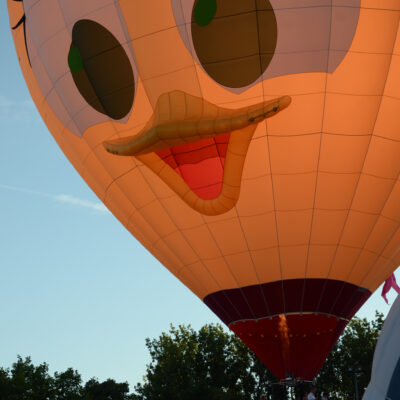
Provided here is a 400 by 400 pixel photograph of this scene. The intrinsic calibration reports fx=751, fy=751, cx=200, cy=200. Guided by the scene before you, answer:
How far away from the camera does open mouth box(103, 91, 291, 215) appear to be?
8.54 metres

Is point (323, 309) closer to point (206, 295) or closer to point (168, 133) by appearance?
point (206, 295)

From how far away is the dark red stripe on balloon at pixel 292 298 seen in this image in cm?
950

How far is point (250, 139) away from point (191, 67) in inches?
42.6

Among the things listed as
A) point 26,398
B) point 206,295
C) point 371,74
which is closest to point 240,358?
point 26,398

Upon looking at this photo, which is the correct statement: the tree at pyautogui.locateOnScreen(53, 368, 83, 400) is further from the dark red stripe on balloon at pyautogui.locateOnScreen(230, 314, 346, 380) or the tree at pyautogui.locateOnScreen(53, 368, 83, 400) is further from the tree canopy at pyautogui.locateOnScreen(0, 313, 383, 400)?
the dark red stripe on balloon at pyautogui.locateOnScreen(230, 314, 346, 380)

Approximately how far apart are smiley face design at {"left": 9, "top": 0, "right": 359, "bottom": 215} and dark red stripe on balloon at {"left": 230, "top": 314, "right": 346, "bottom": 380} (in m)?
1.69

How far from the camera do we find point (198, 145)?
901cm

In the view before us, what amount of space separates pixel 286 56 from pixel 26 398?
3190 cm

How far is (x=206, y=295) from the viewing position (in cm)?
1024

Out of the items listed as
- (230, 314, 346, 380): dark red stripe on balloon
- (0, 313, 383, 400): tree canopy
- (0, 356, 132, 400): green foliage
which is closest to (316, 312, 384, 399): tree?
(0, 313, 383, 400): tree canopy

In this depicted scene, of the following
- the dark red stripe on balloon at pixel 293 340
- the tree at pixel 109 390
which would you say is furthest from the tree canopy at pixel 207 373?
the dark red stripe on balloon at pixel 293 340

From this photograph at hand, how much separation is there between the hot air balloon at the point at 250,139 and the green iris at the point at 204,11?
17 millimetres

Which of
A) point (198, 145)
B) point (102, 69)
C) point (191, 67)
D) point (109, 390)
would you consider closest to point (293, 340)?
point (198, 145)

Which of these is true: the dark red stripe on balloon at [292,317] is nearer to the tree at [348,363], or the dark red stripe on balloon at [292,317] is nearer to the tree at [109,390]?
the tree at [348,363]
